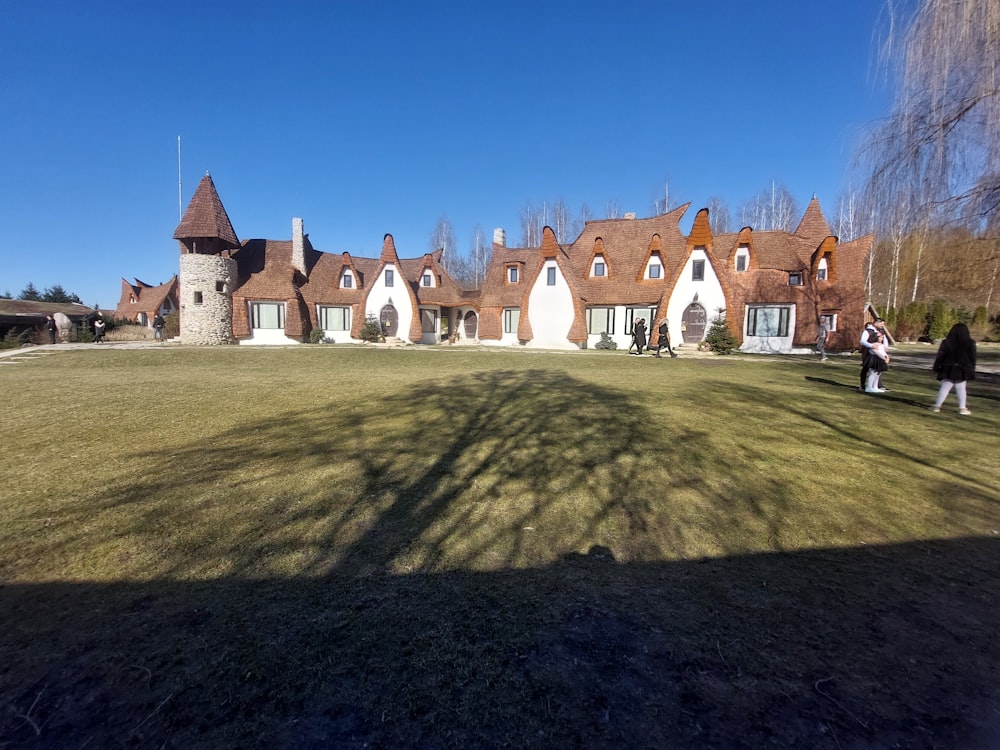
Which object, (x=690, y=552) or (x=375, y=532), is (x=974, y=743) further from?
(x=375, y=532)

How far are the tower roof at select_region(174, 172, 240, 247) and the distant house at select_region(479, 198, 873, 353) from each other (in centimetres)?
1893

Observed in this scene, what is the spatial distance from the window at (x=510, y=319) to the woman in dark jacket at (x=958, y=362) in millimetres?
25300

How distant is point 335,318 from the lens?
117ft

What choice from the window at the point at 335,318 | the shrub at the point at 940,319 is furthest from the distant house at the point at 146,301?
the shrub at the point at 940,319

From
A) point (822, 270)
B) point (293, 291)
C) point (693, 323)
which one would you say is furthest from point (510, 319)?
point (822, 270)

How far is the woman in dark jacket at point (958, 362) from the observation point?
8.75 m

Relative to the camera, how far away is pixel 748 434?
7117 mm

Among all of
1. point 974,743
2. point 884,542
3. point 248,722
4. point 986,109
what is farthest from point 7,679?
point 986,109

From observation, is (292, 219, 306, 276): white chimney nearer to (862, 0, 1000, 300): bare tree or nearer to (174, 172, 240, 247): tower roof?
(174, 172, 240, 247): tower roof

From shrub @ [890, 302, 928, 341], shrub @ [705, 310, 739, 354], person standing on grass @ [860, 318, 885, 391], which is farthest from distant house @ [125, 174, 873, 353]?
person standing on grass @ [860, 318, 885, 391]

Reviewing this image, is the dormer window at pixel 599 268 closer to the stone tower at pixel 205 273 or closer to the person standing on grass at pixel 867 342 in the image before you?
the person standing on grass at pixel 867 342

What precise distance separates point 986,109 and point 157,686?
59.1 ft

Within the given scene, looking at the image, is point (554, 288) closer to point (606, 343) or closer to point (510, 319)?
point (510, 319)

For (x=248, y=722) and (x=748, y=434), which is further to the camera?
(x=748, y=434)
